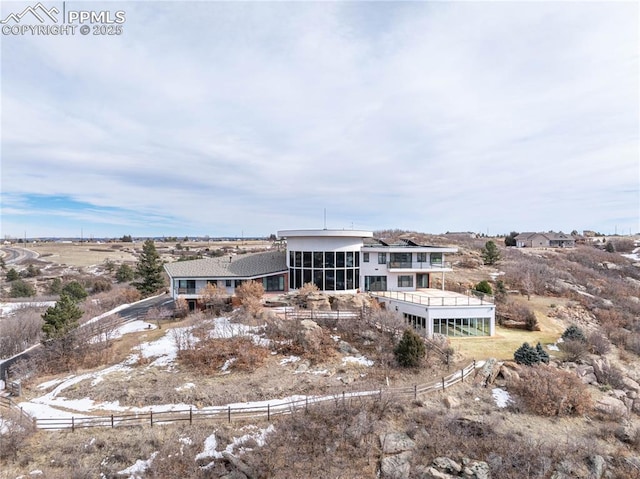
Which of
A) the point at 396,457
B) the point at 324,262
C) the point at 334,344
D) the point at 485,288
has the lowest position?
the point at 396,457

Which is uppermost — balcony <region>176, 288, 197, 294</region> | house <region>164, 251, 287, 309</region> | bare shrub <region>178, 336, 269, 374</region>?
house <region>164, 251, 287, 309</region>

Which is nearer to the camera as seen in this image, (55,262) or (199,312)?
(199,312)

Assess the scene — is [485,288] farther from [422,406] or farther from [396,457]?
[396,457]

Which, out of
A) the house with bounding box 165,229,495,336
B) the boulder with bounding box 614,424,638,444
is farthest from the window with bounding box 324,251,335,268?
the boulder with bounding box 614,424,638,444

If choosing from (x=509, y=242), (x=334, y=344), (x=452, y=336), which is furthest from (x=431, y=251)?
(x=509, y=242)

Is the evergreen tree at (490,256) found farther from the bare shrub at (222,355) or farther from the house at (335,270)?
the bare shrub at (222,355)

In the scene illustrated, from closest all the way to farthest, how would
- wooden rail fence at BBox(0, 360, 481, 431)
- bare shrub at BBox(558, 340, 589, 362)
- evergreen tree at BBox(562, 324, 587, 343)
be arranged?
wooden rail fence at BBox(0, 360, 481, 431)
bare shrub at BBox(558, 340, 589, 362)
evergreen tree at BBox(562, 324, 587, 343)

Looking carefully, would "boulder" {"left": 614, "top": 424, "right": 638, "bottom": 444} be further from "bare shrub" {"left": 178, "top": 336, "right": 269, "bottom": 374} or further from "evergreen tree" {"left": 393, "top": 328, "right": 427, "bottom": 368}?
"bare shrub" {"left": 178, "top": 336, "right": 269, "bottom": 374}
